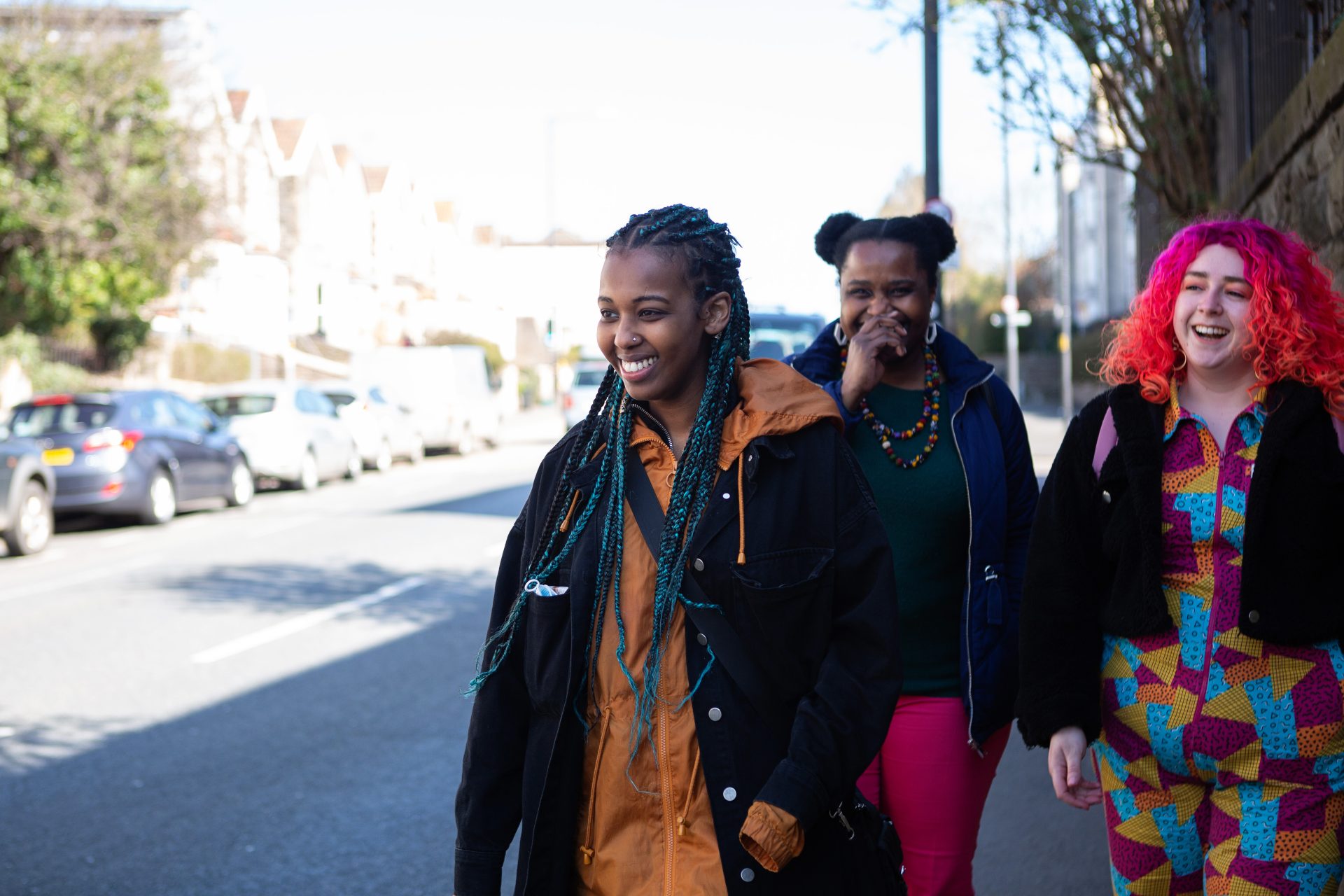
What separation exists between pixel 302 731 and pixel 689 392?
5090 millimetres

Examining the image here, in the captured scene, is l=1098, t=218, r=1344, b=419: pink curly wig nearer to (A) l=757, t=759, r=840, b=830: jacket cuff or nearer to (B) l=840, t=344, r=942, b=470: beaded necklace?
(B) l=840, t=344, r=942, b=470: beaded necklace

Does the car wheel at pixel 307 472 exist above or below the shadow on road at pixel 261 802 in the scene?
above

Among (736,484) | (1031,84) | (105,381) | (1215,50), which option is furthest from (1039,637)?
(105,381)

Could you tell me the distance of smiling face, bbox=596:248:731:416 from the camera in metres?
2.50

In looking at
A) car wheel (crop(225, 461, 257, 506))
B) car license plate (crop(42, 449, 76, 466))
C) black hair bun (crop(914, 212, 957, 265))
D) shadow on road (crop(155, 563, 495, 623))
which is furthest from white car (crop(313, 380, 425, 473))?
black hair bun (crop(914, 212, 957, 265))

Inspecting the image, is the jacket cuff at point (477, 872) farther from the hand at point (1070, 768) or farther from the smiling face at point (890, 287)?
the smiling face at point (890, 287)

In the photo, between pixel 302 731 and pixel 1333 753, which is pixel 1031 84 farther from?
pixel 1333 753

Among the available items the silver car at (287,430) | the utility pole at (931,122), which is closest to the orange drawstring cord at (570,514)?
the utility pole at (931,122)

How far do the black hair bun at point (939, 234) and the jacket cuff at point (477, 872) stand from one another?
1929 millimetres

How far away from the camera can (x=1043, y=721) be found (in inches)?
113

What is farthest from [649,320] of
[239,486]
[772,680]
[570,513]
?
[239,486]

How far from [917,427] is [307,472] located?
19.7 metres

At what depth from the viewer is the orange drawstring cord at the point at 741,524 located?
2.37 m

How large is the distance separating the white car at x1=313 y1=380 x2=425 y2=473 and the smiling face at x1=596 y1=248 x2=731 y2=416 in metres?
22.6
